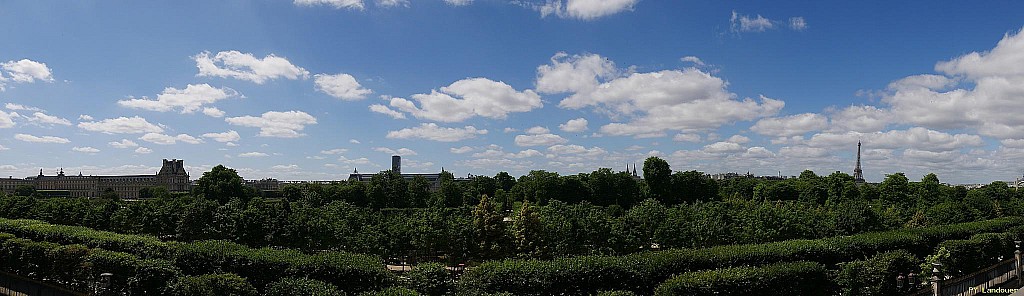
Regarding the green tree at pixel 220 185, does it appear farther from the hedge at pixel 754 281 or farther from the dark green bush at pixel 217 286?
the hedge at pixel 754 281

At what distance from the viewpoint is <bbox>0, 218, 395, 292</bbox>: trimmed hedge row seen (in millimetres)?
19844

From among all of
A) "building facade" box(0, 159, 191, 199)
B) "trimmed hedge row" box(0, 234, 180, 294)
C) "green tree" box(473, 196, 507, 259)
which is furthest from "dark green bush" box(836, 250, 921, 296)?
"building facade" box(0, 159, 191, 199)

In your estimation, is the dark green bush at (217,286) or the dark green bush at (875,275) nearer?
the dark green bush at (217,286)

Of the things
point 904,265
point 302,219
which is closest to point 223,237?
point 302,219

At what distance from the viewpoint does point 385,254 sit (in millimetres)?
37312

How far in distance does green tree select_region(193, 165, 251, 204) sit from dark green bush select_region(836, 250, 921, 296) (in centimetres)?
7784

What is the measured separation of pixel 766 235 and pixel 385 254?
79.4 feet

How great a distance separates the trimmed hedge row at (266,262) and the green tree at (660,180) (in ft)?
237

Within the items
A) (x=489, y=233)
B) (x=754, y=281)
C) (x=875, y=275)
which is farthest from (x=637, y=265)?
(x=489, y=233)

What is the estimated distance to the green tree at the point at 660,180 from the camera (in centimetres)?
8962

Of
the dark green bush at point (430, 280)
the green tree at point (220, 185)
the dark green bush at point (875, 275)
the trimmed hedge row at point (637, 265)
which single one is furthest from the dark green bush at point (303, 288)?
the green tree at point (220, 185)

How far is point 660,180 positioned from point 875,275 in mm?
68683

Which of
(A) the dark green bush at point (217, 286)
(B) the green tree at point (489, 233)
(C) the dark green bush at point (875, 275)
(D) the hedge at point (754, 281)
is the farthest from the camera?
(B) the green tree at point (489, 233)

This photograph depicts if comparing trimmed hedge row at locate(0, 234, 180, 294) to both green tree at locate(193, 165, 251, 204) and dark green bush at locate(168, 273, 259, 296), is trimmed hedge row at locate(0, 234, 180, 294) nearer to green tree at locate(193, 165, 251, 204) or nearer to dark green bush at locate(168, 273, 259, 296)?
dark green bush at locate(168, 273, 259, 296)
